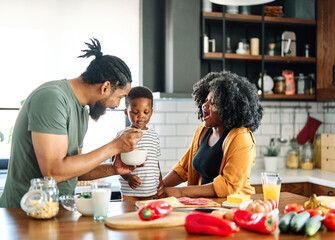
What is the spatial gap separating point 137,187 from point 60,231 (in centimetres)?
97

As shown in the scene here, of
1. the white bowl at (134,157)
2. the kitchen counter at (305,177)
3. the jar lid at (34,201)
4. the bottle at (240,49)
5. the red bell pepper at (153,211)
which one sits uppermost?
the bottle at (240,49)

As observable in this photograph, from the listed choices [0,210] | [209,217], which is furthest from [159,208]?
[0,210]

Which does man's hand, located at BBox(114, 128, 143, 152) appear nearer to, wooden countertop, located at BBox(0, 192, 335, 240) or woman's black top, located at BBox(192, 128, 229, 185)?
wooden countertop, located at BBox(0, 192, 335, 240)

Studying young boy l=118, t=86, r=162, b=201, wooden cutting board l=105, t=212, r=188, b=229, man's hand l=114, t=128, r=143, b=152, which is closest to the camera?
wooden cutting board l=105, t=212, r=188, b=229

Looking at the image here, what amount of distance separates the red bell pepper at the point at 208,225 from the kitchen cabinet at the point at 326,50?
125 inches

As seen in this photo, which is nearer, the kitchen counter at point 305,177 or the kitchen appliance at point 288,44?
the kitchen counter at point 305,177

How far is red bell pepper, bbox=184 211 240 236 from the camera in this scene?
4.87 ft

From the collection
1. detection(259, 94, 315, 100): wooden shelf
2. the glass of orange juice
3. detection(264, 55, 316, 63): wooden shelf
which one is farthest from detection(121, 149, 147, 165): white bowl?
detection(264, 55, 316, 63): wooden shelf

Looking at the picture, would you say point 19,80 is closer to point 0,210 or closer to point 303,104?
point 0,210

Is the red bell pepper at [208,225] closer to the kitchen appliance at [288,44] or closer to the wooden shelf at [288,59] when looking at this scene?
the wooden shelf at [288,59]

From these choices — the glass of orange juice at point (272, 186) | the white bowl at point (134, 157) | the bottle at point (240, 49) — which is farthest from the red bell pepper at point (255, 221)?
the bottle at point (240, 49)

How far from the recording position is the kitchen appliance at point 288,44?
450cm

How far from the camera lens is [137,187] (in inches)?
97.5

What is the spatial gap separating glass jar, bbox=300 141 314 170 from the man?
2860mm
